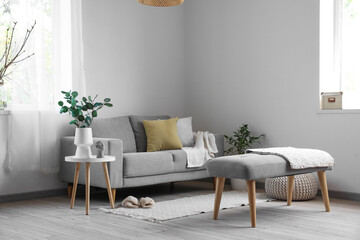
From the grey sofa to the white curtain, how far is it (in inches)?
8.4

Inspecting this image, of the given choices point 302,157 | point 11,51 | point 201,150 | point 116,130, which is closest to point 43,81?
point 11,51

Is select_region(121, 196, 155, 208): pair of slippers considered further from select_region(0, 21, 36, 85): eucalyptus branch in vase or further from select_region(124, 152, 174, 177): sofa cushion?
select_region(0, 21, 36, 85): eucalyptus branch in vase

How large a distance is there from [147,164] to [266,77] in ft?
5.74

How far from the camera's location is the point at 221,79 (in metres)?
6.09

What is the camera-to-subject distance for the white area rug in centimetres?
→ 405

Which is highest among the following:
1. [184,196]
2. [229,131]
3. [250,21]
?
[250,21]

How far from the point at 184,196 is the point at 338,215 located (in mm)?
1635

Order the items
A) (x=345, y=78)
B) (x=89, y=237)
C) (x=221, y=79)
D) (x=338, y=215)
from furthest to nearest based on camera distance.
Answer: (x=221, y=79) < (x=345, y=78) < (x=338, y=215) < (x=89, y=237)

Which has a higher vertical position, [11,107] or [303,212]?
[11,107]

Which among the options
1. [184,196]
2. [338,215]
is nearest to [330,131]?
[338,215]

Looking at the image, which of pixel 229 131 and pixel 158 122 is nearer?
pixel 158 122

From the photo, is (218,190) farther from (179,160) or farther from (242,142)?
(242,142)

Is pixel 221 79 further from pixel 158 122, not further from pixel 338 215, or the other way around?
pixel 338 215

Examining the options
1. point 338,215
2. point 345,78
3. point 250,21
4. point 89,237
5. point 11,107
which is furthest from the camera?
point 250,21
